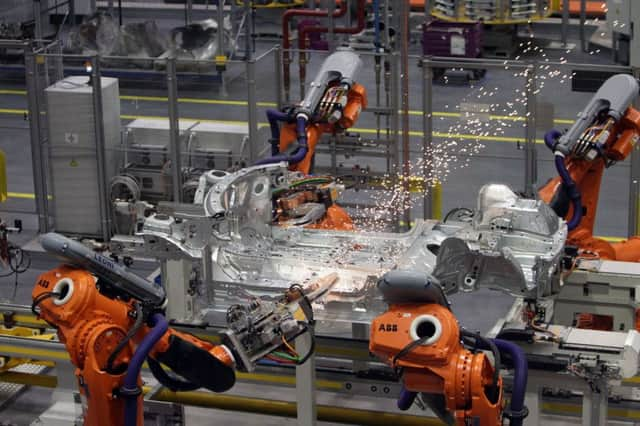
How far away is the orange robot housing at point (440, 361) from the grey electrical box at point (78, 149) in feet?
22.0

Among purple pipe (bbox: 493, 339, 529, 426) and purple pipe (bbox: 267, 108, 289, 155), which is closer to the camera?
purple pipe (bbox: 493, 339, 529, 426)

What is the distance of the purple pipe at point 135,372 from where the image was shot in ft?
25.5

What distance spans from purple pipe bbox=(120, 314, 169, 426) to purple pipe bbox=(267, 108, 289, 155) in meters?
3.71

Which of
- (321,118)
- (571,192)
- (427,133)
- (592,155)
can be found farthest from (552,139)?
(427,133)

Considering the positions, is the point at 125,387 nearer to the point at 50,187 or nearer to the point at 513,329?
the point at 513,329

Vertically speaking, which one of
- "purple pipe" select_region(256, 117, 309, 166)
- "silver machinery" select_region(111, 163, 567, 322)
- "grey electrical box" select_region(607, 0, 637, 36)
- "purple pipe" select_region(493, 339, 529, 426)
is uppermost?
"grey electrical box" select_region(607, 0, 637, 36)

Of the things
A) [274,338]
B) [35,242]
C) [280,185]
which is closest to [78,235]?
[35,242]

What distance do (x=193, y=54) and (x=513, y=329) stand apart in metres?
11.0

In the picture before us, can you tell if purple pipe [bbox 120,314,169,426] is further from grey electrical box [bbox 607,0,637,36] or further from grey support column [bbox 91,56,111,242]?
grey electrical box [bbox 607,0,637,36]

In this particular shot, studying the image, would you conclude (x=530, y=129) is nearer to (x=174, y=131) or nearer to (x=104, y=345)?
(x=174, y=131)

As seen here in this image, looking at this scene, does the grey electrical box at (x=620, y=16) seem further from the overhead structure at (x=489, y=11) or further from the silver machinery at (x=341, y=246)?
the silver machinery at (x=341, y=246)

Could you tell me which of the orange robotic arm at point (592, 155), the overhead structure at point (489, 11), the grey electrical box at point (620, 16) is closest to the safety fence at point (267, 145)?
the orange robotic arm at point (592, 155)

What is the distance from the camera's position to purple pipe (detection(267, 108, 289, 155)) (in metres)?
11.4

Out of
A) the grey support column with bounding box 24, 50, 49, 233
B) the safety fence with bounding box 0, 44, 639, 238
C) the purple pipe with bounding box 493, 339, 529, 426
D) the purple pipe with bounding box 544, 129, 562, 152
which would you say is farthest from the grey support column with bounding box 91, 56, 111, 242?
the purple pipe with bounding box 493, 339, 529, 426
